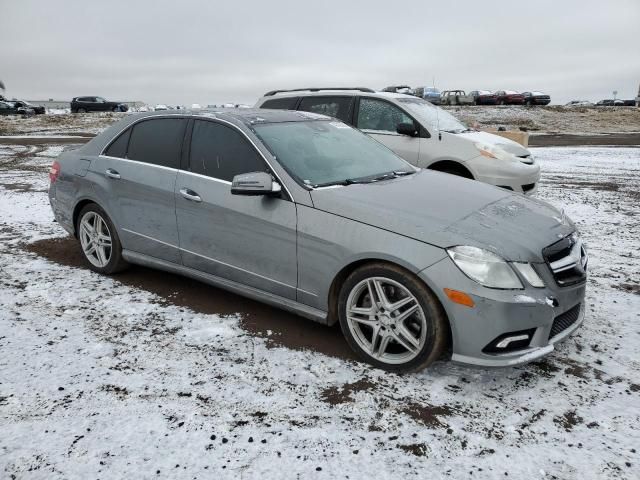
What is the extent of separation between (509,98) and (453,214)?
143 ft

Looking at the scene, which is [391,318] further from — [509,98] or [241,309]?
[509,98]

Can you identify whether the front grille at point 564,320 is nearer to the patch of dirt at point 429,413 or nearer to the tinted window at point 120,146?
the patch of dirt at point 429,413

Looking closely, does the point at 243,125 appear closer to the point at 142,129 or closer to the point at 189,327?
the point at 142,129

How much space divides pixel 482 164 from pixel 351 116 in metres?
2.10

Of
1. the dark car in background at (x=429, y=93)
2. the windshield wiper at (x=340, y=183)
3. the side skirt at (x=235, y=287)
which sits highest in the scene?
the dark car in background at (x=429, y=93)

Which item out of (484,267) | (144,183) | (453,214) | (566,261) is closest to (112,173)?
(144,183)

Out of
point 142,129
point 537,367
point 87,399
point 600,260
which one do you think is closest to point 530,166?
point 600,260

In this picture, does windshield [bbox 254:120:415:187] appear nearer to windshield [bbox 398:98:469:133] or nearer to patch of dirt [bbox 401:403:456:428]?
patch of dirt [bbox 401:403:456:428]

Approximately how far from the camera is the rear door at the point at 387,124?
7.73m

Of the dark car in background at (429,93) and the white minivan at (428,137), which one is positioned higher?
the dark car in background at (429,93)

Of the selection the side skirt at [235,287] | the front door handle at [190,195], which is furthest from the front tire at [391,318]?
the front door handle at [190,195]

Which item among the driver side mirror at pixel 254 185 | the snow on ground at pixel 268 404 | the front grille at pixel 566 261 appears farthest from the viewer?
the driver side mirror at pixel 254 185

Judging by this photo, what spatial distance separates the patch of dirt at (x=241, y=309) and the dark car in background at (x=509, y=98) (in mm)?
42919

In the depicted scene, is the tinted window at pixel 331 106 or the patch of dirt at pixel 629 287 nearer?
the patch of dirt at pixel 629 287
